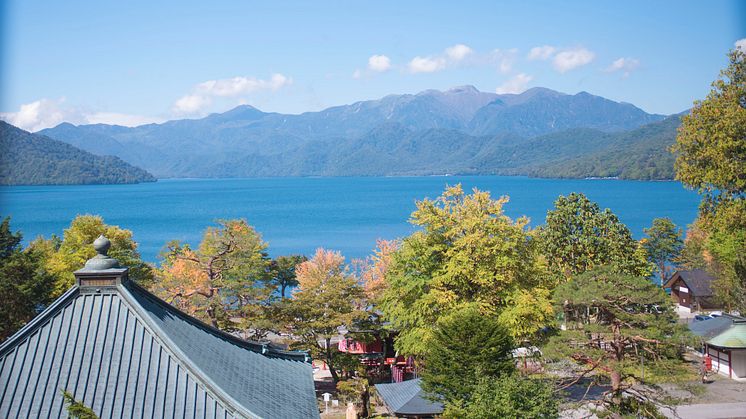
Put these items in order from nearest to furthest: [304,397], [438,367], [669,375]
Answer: [304,397], [669,375], [438,367]

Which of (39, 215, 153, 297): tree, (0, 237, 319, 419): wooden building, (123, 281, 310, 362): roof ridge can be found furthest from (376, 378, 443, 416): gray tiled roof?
(39, 215, 153, 297): tree

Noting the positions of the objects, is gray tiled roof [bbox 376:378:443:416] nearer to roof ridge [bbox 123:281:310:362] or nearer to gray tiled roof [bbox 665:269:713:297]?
roof ridge [bbox 123:281:310:362]

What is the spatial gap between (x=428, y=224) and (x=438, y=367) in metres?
8.63

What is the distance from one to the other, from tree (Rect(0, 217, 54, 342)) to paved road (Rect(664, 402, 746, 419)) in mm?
24704

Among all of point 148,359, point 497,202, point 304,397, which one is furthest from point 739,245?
point 148,359

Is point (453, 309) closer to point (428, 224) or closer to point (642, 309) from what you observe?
point (428, 224)

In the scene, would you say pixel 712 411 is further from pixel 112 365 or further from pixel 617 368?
pixel 112 365

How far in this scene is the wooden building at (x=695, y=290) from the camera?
155ft

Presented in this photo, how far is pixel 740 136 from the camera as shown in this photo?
2375 cm

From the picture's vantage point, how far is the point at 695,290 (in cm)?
4741

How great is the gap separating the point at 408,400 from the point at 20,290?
16.3 m

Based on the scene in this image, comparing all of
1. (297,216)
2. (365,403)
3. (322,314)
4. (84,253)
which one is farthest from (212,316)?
(297,216)

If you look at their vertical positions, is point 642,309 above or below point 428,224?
below

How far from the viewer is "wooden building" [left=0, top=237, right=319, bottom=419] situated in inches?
377
